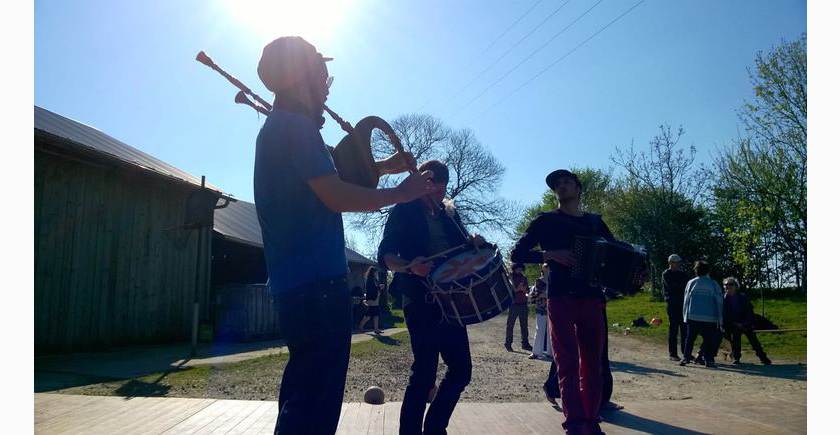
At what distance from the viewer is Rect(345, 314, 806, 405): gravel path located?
668 cm

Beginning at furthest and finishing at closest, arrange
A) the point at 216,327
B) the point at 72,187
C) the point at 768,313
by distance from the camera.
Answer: the point at 768,313
the point at 216,327
the point at 72,187

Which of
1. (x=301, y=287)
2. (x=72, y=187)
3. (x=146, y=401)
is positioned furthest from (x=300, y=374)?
(x=72, y=187)

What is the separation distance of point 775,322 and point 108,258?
1813cm

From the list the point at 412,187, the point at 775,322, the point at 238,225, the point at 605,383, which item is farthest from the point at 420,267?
the point at 238,225

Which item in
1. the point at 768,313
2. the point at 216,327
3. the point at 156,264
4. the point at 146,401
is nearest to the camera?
the point at 146,401

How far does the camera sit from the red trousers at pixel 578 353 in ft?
12.8

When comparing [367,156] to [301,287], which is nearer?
[301,287]

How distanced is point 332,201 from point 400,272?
1.52m

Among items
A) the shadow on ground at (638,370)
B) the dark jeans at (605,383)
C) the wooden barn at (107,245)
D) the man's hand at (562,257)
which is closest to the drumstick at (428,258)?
the man's hand at (562,257)

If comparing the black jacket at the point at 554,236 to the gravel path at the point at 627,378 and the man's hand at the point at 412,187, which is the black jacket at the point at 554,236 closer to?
the man's hand at the point at 412,187

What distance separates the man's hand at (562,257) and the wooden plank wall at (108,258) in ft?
30.0

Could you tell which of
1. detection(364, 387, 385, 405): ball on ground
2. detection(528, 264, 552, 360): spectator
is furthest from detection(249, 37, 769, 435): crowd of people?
detection(528, 264, 552, 360): spectator

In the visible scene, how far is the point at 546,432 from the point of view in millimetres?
4258

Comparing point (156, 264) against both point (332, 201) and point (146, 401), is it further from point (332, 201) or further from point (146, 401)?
point (332, 201)
